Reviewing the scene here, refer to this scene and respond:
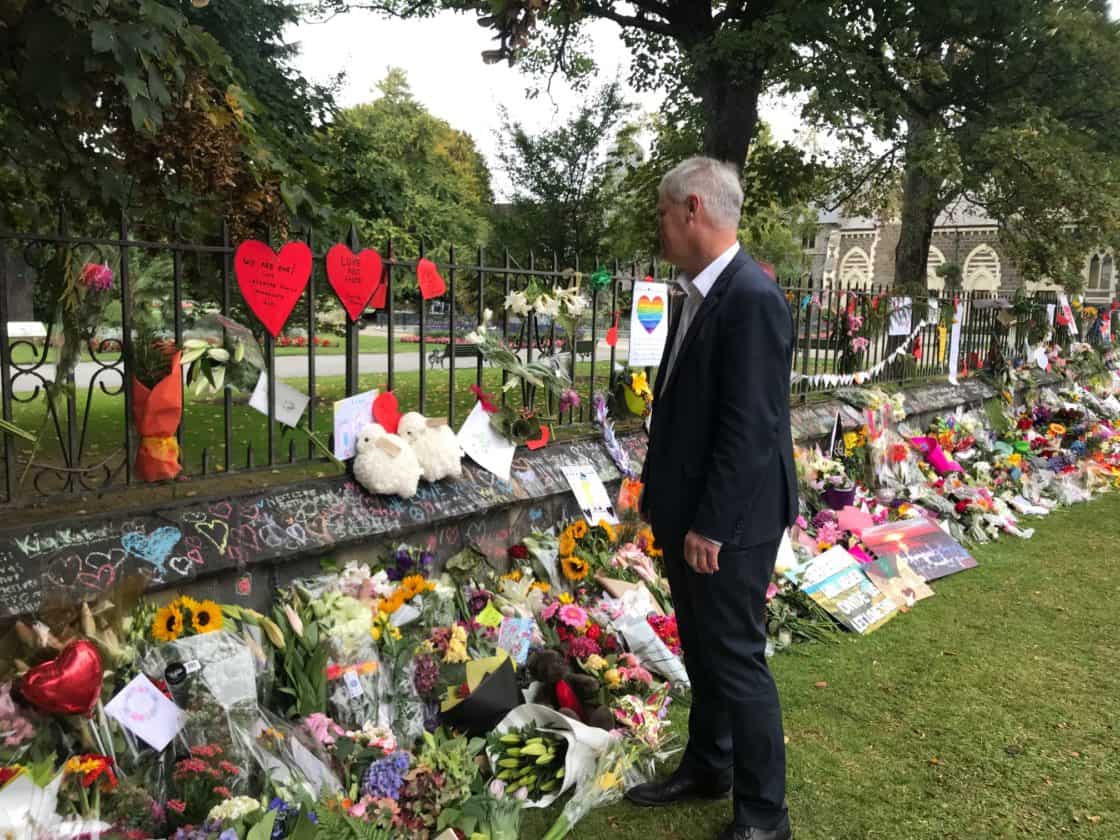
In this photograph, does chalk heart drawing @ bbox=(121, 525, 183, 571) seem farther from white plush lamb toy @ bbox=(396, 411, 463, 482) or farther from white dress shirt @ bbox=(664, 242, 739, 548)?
white dress shirt @ bbox=(664, 242, 739, 548)

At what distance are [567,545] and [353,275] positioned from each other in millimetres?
1578

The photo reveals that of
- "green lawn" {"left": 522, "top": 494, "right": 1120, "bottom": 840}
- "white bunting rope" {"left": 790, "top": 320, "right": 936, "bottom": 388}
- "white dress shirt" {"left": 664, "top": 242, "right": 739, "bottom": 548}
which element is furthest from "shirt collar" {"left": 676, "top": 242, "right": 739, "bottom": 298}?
"white bunting rope" {"left": 790, "top": 320, "right": 936, "bottom": 388}

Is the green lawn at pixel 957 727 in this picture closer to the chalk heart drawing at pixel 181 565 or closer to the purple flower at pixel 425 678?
the purple flower at pixel 425 678

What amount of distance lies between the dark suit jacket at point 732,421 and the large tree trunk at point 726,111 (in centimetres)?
954

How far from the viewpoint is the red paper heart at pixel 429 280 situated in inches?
139

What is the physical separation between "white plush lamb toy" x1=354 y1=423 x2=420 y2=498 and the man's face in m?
1.42

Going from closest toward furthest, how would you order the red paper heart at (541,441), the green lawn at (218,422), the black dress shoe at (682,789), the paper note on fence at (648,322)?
the black dress shoe at (682,789) < the red paper heart at (541,441) < the paper note on fence at (648,322) < the green lawn at (218,422)

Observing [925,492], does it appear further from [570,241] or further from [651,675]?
[570,241]

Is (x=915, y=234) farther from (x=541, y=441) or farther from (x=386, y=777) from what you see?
(x=386, y=777)

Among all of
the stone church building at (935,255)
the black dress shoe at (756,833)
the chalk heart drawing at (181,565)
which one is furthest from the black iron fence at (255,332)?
the stone church building at (935,255)

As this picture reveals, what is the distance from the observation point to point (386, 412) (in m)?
3.46

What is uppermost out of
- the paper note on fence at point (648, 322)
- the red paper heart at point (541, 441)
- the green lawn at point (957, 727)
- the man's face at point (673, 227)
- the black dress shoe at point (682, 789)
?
the man's face at point (673, 227)

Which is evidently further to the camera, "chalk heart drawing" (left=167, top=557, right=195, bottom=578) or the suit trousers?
"chalk heart drawing" (left=167, top=557, right=195, bottom=578)

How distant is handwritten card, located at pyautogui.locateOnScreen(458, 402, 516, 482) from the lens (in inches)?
150
